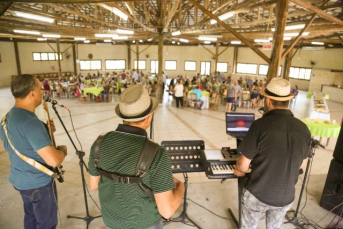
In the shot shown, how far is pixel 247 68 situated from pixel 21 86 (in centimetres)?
2231

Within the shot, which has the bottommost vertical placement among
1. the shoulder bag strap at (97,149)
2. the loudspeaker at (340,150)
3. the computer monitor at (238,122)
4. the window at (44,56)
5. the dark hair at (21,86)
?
the loudspeaker at (340,150)

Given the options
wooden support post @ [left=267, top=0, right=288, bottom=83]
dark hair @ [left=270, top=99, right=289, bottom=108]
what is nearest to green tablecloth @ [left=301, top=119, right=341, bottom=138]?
wooden support post @ [left=267, top=0, right=288, bottom=83]

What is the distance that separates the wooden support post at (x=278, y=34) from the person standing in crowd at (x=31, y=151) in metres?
3.59

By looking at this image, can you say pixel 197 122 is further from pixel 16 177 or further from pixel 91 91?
pixel 16 177

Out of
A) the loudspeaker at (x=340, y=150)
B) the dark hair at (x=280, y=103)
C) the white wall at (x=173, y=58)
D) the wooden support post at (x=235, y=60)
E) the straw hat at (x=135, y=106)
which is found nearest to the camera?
the straw hat at (x=135, y=106)

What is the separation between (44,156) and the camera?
1940 mm

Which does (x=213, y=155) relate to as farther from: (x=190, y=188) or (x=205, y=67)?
(x=205, y=67)

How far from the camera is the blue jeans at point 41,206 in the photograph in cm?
215

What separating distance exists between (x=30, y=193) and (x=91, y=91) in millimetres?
9973

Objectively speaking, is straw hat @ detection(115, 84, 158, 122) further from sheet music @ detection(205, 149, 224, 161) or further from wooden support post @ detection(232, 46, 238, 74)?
wooden support post @ detection(232, 46, 238, 74)

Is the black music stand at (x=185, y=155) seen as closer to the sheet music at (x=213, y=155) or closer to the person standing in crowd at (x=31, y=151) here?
the sheet music at (x=213, y=155)

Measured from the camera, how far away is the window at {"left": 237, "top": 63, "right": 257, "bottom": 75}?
21500 mm

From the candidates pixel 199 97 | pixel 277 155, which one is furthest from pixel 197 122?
pixel 277 155

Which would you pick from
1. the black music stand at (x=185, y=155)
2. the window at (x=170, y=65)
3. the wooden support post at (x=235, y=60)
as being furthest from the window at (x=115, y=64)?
the black music stand at (x=185, y=155)
